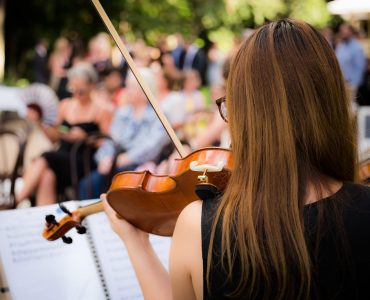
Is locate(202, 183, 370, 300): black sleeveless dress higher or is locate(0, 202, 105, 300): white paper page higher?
locate(202, 183, 370, 300): black sleeveless dress

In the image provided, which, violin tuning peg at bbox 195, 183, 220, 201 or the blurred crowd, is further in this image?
the blurred crowd

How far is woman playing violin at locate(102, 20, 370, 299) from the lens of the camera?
120 cm

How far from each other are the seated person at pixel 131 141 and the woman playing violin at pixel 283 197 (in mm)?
3714

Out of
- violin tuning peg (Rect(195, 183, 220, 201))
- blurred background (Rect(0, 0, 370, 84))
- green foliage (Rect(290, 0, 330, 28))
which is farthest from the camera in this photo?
green foliage (Rect(290, 0, 330, 28))

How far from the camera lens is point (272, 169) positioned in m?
1.23

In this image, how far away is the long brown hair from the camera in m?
1.20

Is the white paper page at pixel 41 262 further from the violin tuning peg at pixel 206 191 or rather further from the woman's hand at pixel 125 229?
the violin tuning peg at pixel 206 191

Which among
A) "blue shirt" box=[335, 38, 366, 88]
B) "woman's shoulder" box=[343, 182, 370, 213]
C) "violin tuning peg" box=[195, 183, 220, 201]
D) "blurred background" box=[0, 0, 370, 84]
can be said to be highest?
"violin tuning peg" box=[195, 183, 220, 201]

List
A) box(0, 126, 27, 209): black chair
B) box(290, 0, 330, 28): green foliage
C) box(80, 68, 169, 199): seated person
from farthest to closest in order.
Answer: box(290, 0, 330, 28): green foliage < box(80, 68, 169, 199): seated person < box(0, 126, 27, 209): black chair

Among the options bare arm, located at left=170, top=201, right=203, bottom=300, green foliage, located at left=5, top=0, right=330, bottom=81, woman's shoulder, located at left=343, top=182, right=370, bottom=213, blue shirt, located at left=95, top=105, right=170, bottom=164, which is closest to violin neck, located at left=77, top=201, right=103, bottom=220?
bare arm, located at left=170, top=201, right=203, bottom=300

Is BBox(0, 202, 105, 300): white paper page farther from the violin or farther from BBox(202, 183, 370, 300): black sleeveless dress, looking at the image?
BBox(202, 183, 370, 300): black sleeveless dress

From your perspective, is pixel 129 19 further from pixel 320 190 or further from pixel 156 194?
pixel 320 190

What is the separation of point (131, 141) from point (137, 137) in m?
0.06

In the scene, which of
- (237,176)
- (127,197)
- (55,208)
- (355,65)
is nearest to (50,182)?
(55,208)
